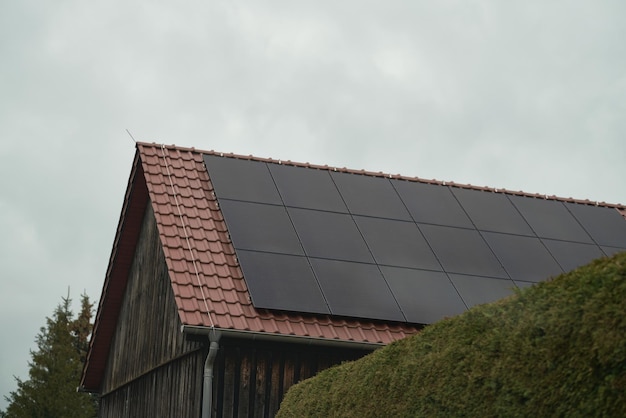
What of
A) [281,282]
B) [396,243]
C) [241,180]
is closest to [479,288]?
[396,243]

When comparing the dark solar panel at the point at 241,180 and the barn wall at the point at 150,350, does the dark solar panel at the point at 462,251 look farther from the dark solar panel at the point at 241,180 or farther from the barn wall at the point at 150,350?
the barn wall at the point at 150,350

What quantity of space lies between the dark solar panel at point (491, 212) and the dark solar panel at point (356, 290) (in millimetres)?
3052

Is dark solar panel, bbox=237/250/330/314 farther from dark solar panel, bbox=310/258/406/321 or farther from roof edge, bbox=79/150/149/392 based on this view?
roof edge, bbox=79/150/149/392

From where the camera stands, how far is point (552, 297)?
5.67m

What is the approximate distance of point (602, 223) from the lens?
16.9 meters

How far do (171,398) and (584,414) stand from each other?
9.71m

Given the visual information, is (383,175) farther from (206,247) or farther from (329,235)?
(206,247)

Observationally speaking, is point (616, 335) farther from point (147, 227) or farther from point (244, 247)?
point (147, 227)

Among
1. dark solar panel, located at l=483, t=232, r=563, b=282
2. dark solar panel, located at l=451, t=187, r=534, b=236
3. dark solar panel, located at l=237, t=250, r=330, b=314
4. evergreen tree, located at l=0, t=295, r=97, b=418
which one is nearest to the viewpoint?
dark solar panel, located at l=237, t=250, r=330, b=314

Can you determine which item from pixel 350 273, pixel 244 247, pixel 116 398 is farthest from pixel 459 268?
pixel 116 398

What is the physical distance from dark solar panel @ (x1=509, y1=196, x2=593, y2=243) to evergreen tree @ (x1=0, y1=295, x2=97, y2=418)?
24684 millimetres

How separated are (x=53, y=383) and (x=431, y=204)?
2563 cm

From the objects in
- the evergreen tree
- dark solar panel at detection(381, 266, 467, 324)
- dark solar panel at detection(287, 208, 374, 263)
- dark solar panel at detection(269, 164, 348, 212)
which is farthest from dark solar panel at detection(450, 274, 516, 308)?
the evergreen tree

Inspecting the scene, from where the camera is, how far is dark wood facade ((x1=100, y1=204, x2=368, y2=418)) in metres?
12.5
